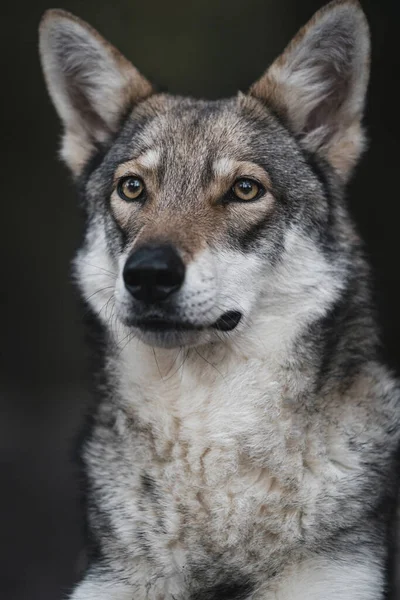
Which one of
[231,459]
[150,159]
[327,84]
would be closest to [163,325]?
[231,459]

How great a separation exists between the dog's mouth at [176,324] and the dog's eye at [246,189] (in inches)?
23.9

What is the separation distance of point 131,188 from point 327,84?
3.90 ft

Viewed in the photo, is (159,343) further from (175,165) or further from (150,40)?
(150,40)

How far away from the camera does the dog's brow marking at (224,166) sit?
14.3 feet

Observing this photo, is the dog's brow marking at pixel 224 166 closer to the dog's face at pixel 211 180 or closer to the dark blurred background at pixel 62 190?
the dog's face at pixel 211 180

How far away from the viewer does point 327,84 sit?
467 cm

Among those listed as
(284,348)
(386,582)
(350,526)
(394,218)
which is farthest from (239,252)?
(394,218)

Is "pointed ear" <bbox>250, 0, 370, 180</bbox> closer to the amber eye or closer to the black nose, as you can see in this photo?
the amber eye

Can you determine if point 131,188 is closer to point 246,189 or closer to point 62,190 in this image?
point 246,189

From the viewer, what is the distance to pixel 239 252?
13.8 feet

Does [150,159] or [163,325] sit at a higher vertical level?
[150,159]

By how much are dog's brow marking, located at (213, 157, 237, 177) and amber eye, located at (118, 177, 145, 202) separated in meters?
0.40

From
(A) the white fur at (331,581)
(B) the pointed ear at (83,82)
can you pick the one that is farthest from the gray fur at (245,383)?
(B) the pointed ear at (83,82)

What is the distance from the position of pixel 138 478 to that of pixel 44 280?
19.9 feet
